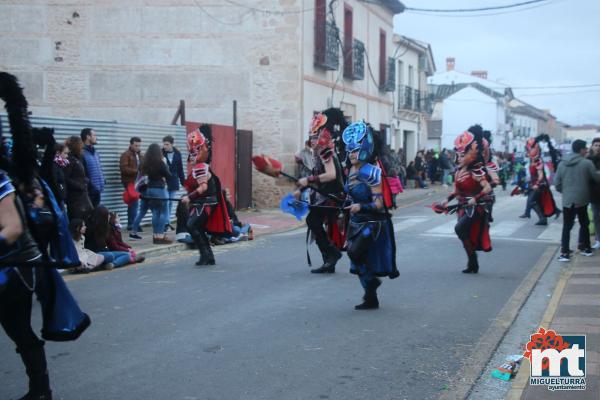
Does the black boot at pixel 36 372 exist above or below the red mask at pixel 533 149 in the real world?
below

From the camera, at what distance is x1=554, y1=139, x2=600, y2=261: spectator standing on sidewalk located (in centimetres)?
1143

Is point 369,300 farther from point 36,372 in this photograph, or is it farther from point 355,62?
point 355,62

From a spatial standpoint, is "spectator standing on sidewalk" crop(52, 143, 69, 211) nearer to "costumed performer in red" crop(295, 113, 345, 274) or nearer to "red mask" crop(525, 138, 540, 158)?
"costumed performer in red" crop(295, 113, 345, 274)

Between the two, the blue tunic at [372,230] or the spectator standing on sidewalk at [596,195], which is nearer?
the blue tunic at [372,230]

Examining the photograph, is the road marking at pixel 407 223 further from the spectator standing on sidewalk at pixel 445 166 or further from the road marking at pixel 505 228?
the spectator standing on sidewalk at pixel 445 166

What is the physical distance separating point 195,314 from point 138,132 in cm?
906

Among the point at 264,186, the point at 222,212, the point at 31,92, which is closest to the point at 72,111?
the point at 31,92

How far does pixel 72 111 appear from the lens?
22.5m

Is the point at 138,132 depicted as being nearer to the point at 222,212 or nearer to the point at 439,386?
the point at 222,212

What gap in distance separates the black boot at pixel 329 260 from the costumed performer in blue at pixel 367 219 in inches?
94.1

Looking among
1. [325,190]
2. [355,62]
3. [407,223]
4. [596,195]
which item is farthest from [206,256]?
[355,62]

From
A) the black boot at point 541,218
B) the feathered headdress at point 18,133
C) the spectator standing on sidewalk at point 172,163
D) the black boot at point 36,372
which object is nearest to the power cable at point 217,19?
the spectator standing on sidewalk at point 172,163

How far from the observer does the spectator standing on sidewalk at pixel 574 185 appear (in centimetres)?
1143

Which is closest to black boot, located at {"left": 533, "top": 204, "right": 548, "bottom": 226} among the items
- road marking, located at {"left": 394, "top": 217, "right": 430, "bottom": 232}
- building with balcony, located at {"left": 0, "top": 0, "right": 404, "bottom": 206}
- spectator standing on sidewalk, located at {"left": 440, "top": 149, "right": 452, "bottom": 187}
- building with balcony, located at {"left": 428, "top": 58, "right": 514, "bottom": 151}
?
road marking, located at {"left": 394, "top": 217, "right": 430, "bottom": 232}
